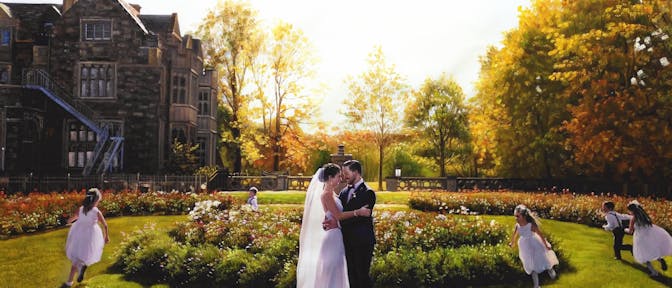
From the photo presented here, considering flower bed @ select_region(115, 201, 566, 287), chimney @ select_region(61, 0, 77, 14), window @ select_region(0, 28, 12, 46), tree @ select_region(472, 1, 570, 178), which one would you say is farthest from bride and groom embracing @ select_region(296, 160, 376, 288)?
window @ select_region(0, 28, 12, 46)

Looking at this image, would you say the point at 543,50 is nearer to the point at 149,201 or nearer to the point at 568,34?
the point at 568,34

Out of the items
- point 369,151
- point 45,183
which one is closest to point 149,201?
point 45,183

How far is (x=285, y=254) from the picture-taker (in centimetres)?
1406

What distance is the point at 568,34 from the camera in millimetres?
34750

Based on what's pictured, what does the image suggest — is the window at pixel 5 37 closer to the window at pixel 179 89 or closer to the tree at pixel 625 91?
the window at pixel 179 89

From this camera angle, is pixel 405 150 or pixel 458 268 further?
pixel 405 150

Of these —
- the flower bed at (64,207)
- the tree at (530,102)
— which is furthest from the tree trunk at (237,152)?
the flower bed at (64,207)

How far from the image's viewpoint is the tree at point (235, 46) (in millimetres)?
43938

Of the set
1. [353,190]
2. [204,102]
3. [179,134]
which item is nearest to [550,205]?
[353,190]

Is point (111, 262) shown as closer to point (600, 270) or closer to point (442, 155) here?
point (600, 270)

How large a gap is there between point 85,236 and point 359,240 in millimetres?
6387

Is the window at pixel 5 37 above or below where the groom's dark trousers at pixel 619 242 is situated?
above

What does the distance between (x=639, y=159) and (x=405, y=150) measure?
32.9 m

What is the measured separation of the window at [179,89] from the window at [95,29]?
4.14 meters
